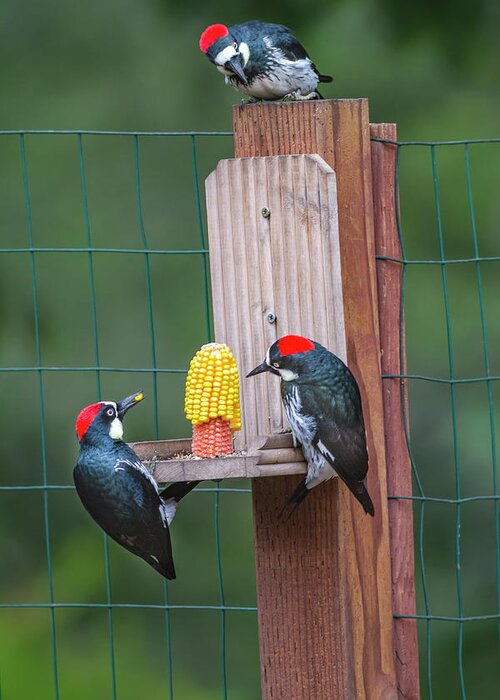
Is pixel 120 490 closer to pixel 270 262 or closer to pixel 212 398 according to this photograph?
pixel 212 398

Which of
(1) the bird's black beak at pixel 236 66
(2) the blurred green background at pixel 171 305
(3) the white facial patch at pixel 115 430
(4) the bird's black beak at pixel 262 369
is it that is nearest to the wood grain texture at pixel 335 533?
(4) the bird's black beak at pixel 262 369

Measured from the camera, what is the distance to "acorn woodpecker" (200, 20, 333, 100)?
3303 mm

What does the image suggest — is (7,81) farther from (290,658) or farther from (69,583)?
(290,658)

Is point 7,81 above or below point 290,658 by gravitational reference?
above

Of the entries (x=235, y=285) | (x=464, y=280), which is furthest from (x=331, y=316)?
(x=464, y=280)

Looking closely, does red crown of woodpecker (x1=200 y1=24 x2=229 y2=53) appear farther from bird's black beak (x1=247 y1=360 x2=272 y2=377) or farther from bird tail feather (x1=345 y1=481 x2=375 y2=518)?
bird tail feather (x1=345 y1=481 x2=375 y2=518)

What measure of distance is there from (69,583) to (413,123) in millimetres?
2178

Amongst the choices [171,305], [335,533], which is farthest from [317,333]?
[171,305]

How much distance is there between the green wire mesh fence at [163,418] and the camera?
546 cm

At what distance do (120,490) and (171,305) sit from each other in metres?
3.03

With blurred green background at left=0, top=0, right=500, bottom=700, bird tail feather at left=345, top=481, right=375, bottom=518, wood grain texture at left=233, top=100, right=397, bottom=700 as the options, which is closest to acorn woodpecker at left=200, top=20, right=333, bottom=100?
wood grain texture at left=233, top=100, right=397, bottom=700

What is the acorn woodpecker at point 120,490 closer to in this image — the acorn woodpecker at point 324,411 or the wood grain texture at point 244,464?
the wood grain texture at point 244,464

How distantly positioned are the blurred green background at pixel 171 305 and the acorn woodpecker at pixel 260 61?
1833mm

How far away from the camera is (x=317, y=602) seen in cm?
285
